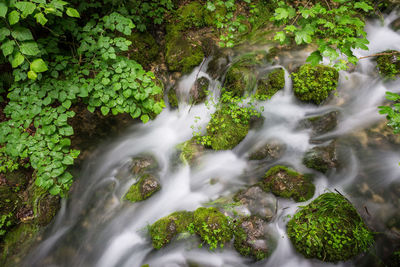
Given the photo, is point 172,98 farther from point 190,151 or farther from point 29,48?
point 29,48

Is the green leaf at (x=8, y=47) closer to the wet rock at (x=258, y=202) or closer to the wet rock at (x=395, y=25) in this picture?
the wet rock at (x=258, y=202)

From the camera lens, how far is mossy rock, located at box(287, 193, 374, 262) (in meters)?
2.87

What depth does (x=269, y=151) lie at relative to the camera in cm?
400

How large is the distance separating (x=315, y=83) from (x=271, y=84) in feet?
2.52

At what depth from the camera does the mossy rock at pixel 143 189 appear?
3.67 m

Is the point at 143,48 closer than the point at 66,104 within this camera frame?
No

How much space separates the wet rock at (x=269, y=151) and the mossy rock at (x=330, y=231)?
3.40 ft

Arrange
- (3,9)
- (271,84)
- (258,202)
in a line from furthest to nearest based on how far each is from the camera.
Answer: (271,84), (258,202), (3,9)

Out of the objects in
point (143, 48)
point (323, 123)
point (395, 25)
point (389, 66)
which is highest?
point (143, 48)

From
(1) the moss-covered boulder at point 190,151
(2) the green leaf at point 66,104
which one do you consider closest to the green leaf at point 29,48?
(2) the green leaf at point 66,104

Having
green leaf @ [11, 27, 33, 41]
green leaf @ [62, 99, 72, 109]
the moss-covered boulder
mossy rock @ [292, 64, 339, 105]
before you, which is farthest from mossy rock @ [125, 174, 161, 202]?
mossy rock @ [292, 64, 339, 105]

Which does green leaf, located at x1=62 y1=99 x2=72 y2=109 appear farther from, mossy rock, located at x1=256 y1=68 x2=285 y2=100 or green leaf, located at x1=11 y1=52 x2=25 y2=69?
mossy rock, located at x1=256 y1=68 x2=285 y2=100

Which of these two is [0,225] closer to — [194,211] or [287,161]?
[194,211]

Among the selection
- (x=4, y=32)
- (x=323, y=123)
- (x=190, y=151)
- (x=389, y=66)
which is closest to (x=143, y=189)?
(x=190, y=151)
